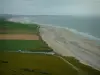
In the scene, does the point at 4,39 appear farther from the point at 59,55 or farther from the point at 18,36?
the point at 59,55

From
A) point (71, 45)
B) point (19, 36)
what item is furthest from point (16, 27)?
point (71, 45)

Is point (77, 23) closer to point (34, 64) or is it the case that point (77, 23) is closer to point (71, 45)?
point (71, 45)

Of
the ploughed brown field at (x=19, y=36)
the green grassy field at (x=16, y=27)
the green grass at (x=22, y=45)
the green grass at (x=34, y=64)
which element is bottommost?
the green grass at (x=34, y=64)

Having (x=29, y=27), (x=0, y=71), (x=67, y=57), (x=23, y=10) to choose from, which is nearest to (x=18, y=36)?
(x=29, y=27)

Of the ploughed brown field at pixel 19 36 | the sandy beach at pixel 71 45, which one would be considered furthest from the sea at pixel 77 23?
the ploughed brown field at pixel 19 36

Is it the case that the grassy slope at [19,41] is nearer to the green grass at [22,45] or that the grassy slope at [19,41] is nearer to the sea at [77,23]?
the green grass at [22,45]

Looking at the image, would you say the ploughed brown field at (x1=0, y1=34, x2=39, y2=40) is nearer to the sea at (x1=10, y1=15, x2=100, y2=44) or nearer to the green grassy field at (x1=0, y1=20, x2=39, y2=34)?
the green grassy field at (x1=0, y1=20, x2=39, y2=34)
